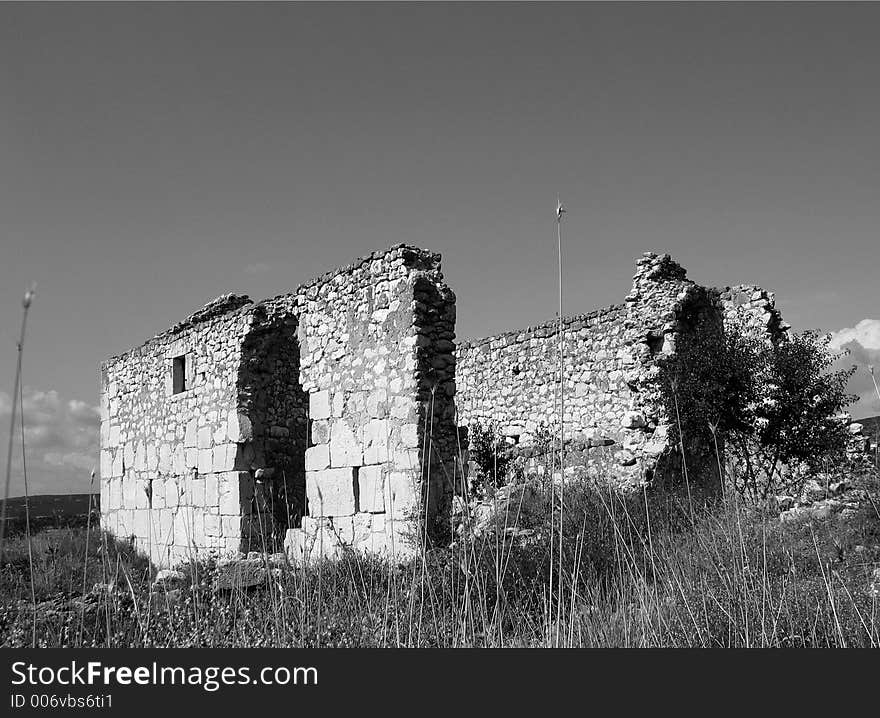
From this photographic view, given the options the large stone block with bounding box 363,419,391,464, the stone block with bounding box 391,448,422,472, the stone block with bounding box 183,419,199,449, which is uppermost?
the stone block with bounding box 183,419,199,449

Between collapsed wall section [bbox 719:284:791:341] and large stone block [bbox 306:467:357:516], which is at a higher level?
collapsed wall section [bbox 719:284:791:341]

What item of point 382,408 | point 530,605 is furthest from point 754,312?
point 530,605

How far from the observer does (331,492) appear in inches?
339

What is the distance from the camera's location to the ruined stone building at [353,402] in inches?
312

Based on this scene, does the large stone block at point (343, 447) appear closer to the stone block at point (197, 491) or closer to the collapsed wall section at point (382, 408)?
the collapsed wall section at point (382, 408)

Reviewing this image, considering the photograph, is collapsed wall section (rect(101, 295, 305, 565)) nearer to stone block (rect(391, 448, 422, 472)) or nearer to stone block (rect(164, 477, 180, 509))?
stone block (rect(164, 477, 180, 509))

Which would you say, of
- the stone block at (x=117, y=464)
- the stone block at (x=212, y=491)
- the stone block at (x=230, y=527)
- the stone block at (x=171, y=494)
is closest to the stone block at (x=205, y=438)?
the stone block at (x=212, y=491)

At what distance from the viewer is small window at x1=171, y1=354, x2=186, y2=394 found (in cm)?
1188

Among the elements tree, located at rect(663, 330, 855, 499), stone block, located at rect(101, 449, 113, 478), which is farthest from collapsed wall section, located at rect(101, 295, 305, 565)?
tree, located at rect(663, 330, 855, 499)

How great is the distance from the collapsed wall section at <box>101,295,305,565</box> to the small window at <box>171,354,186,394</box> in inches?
0.6

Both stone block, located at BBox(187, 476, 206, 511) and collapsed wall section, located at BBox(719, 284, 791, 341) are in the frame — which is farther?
collapsed wall section, located at BBox(719, 284, 791, 341)

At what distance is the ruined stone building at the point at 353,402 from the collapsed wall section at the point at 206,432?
0.03 m

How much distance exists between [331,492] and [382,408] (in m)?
1.26

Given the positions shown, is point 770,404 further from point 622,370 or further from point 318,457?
point 318,457
